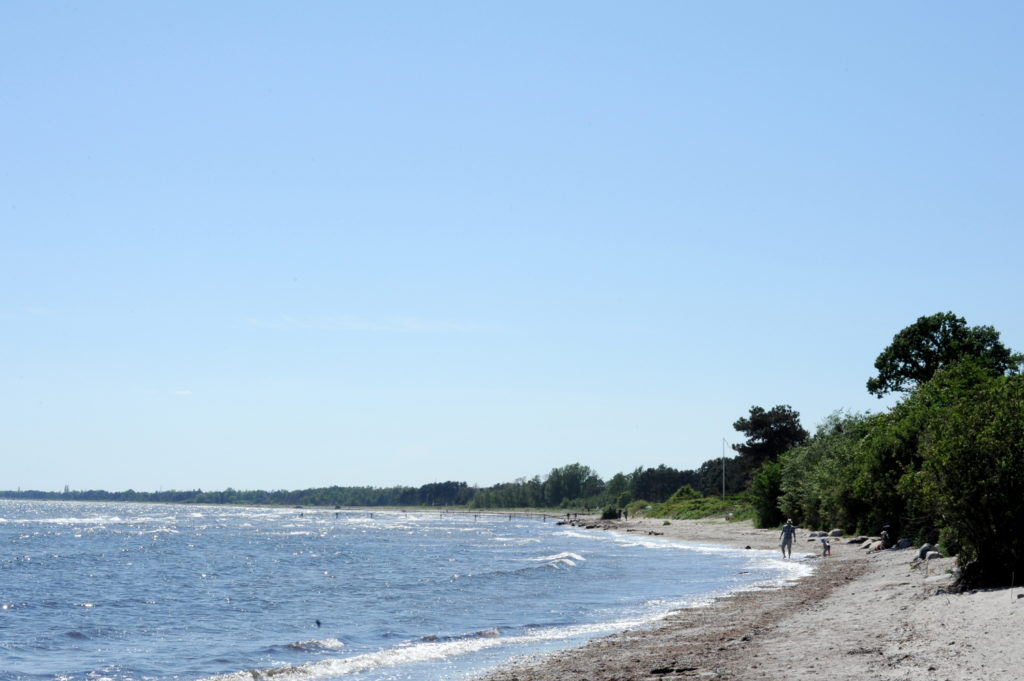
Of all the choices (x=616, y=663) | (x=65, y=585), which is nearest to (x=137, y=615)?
(x=65, y=585)

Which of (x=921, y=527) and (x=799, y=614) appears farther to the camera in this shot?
(x=921, y=527)

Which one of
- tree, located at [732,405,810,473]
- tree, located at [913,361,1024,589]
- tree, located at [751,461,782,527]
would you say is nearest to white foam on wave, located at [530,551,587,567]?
tree, located at [751,461,782,527]

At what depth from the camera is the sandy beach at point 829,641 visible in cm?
1574

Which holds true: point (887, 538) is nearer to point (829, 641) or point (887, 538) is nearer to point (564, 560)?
point (564, 560)

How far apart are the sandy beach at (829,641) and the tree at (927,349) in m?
47.0

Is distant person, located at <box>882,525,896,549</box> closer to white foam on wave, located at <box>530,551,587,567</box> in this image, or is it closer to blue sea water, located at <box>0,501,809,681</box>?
blue sea water, located at <box>0,501,809,681</box>

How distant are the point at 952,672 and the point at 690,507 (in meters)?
118

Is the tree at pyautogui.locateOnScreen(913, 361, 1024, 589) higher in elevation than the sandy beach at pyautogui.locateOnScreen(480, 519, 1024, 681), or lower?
higher

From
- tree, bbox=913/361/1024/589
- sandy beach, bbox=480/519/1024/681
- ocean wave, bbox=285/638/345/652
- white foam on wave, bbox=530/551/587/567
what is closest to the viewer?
sandy beach, bbox=480/519/1024/681

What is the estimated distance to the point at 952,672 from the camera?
14.5 meters

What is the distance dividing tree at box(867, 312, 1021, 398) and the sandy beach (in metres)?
47.0

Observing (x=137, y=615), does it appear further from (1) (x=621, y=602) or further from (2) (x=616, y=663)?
(2) (x=616, y=663)

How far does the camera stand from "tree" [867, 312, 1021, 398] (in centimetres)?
7262

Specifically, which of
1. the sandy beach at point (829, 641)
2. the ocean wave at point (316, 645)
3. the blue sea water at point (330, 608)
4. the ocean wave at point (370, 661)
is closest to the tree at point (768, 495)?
the blue sea water at point (330, 608)
